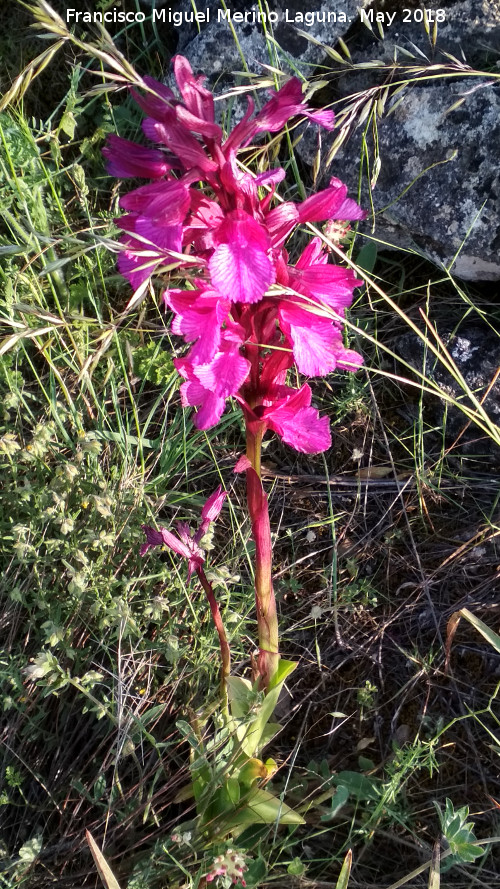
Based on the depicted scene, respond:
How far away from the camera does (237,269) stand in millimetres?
1114

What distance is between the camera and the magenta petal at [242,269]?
43.7 inches

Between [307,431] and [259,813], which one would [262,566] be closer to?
[307,431]

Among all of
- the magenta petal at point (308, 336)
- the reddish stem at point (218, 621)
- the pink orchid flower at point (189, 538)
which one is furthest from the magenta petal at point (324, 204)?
the reddish stem at point (218, 621)

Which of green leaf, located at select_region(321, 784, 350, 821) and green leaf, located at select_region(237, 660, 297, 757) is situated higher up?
green leaf, located at select_region(237, 660, 297, 757)

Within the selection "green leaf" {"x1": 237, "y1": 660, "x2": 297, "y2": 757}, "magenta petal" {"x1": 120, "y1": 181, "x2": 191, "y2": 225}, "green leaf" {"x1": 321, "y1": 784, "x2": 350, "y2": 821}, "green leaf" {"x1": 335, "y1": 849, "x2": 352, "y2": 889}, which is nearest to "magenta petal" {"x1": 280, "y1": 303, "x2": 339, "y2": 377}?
"magenta petal" {"x1": 120, "y1": 181, "x2": 191, "y2": 225}

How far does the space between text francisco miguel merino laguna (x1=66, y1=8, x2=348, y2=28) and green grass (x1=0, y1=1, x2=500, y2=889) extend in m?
0.64

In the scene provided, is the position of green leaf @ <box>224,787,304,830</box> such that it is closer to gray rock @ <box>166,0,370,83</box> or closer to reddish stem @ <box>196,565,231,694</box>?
reddish stem @ <box>196,565,231,694</box>

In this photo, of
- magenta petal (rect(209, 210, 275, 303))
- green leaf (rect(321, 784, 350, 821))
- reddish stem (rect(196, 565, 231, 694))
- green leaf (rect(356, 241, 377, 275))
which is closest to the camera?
magenta petal (rect(209, 210, 275, 303))

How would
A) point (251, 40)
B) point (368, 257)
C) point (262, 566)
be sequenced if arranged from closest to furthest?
1. point (262, 566)
2. point (368, 257)
3. point (251, 40)

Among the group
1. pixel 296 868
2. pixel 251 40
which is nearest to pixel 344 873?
pixel 296 868

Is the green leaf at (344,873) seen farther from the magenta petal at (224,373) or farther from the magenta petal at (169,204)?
the magenta petal at (169,204)

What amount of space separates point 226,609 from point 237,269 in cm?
94

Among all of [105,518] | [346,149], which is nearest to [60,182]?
[346,149]

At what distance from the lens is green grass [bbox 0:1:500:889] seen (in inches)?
66.1
